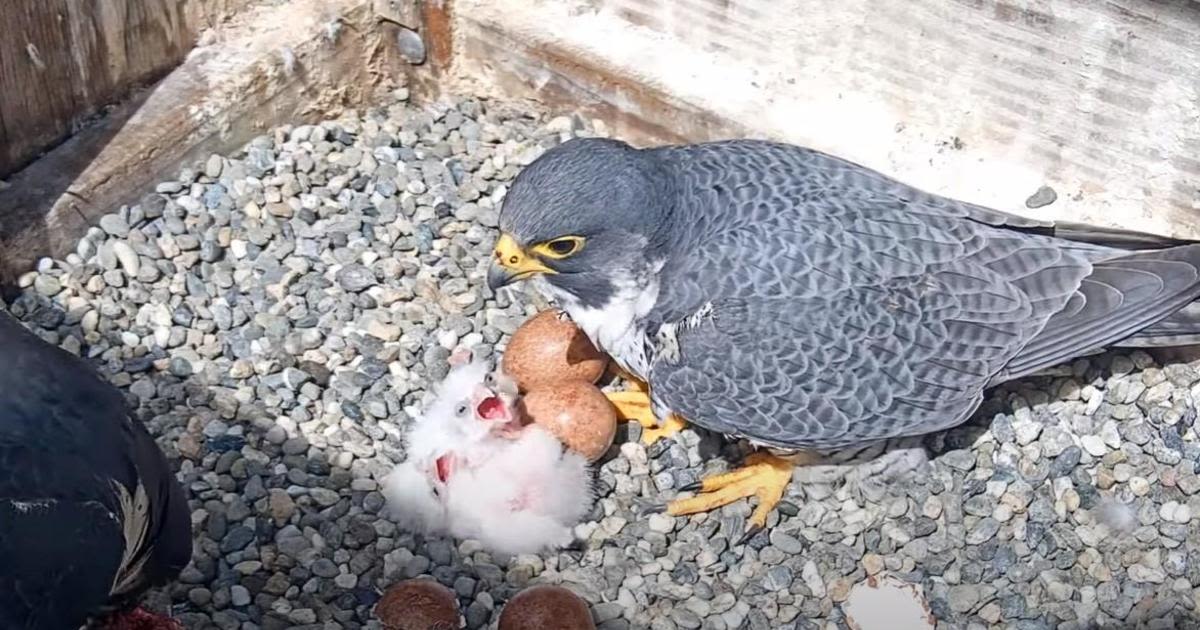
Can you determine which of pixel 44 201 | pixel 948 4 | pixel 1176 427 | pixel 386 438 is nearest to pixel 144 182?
pixel 44 201

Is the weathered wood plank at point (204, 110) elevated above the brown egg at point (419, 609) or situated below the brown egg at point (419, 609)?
above

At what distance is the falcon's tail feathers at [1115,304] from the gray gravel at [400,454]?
0.43m

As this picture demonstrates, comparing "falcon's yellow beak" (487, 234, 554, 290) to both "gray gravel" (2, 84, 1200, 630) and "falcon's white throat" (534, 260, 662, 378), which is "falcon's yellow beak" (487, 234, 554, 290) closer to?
"falcon's white throat" (534, 260, 662, 378)

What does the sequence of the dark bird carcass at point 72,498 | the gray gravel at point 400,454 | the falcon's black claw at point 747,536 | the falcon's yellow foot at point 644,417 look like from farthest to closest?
the falcon's yellow foot at point 644,417 < the falcon's black claw at point 747,536 < the gray gravel at point 400,454 < the dark bird carcass at point 72,498

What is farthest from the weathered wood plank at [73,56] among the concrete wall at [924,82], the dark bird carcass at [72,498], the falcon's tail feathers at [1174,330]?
the falcon's tail feathers at [1174,330]

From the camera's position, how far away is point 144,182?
173 inches

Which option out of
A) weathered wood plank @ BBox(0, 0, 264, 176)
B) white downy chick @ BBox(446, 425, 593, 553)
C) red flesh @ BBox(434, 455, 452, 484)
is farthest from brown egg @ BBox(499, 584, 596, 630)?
weathered wood plank @ BBox(0, 0, 264, 176)

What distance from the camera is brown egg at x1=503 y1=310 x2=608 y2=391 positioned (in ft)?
12.9

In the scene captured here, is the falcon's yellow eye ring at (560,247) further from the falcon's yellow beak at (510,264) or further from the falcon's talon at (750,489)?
the falcon's talon at (750,489)

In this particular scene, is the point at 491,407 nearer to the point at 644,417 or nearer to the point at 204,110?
the point at 644,417

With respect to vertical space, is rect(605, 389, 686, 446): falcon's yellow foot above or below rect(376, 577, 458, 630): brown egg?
above

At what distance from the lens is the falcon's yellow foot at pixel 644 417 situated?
4035 mm

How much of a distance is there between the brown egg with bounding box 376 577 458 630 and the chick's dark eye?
2.78 feet

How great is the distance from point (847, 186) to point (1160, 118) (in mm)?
951
